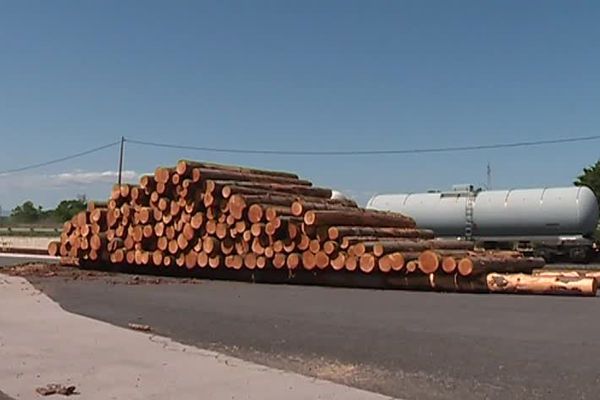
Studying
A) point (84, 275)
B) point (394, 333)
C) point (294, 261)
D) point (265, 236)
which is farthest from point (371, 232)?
point (394, 333)

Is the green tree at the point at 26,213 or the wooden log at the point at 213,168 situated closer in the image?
the wooden log at the point at 213,168

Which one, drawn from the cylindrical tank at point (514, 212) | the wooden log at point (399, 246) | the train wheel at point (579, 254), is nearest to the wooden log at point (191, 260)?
the wooden log at point (399, 246)

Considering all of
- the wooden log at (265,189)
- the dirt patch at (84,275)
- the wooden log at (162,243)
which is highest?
the wooden log at (265,189)

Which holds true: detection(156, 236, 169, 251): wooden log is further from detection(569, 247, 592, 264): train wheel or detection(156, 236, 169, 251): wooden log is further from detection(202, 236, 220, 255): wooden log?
detection(569, 247, 592, 264): train wheel

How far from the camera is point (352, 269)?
740 inches

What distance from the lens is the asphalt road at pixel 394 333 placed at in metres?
7.33

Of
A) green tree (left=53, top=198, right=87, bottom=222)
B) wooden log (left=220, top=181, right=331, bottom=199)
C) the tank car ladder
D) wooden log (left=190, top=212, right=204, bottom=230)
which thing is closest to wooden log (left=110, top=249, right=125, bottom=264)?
wooden log (left=190, top=212, right=204, bottom=230)

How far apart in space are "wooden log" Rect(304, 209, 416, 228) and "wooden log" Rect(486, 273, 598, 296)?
4472 mm

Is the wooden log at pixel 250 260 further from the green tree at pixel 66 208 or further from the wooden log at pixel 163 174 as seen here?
the green tree at pixel 66 208

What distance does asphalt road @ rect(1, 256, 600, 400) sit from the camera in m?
7.33

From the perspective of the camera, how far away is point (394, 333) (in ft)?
34.5

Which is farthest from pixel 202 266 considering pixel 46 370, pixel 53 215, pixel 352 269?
pixel 53 215

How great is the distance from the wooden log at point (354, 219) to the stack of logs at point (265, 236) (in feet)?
0.10

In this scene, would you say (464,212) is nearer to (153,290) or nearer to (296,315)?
(153,290)
